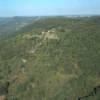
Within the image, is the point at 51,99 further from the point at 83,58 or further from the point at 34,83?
the point at 83,58

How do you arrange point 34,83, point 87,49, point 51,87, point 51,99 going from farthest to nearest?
point 87,49, point 34,83, point 51,87, point 51,99

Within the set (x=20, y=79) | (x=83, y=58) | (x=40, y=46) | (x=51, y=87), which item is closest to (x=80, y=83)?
(x=51, y=87)

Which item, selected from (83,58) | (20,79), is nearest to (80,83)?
(83,58)

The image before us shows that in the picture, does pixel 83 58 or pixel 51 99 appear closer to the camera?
pixel 51 99

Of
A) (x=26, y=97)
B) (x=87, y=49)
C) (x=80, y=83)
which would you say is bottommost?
(x=26, y=97)

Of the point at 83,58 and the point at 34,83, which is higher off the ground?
the point at 83,58

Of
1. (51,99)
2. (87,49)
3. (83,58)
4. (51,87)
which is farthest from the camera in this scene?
(87,49)

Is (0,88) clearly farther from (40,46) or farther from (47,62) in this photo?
(40,46)
